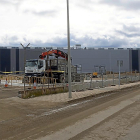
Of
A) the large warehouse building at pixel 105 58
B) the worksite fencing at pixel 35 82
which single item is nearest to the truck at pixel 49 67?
the worksite fencing at pixel 35 82

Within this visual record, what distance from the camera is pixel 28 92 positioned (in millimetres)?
14172

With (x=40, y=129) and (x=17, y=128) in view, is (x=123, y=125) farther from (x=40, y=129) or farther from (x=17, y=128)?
(x=17, y=128)

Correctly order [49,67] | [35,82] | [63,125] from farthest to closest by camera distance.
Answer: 1. [49,67]
2. [35,82]
3. [63,125]

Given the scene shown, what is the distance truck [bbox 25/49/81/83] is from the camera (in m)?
27.0

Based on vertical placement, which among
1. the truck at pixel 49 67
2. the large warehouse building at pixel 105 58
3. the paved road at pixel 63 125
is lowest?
the paved road at pixel 63 125

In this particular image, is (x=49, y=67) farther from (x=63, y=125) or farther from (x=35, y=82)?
(x=63, y=125)

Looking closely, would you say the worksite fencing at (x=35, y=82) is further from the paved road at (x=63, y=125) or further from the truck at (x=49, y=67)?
the paved road at (x=63, y=125)

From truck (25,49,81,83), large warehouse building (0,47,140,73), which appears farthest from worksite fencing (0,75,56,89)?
large warehouse building (0,47,140,73)

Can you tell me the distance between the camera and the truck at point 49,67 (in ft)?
88.6

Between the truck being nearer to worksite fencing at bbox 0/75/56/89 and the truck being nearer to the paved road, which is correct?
worksite fencing at bbox 0/75/56/89

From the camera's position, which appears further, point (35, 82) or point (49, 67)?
point (49, 67)

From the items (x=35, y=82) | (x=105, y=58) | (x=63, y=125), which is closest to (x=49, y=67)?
(x=35, y=82)

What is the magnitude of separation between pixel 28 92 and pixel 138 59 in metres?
72.7

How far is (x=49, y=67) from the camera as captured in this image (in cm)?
2906
